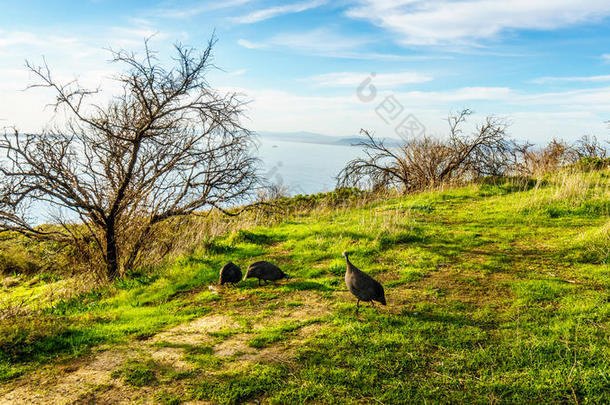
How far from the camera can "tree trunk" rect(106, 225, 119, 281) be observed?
388 inches

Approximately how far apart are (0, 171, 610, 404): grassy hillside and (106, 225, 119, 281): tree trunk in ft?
5.33

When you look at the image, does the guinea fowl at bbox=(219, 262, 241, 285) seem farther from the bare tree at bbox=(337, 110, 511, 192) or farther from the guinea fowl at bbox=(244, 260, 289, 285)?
the bare tree at bbox=(337, 110, 511, 192)

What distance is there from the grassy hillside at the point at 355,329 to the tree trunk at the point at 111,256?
1.62 metres

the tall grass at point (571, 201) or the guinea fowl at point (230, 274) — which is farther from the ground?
the tall grass at point (571, 201)

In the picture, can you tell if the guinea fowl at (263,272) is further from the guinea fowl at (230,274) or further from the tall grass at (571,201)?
the tall grass at (571,201)

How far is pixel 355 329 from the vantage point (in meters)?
4.70

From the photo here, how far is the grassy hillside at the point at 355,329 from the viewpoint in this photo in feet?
11.8

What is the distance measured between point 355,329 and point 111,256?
8.21 meters

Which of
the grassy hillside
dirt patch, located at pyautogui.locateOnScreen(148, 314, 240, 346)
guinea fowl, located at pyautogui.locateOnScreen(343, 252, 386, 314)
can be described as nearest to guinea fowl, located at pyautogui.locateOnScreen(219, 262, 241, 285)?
the grassy hillside


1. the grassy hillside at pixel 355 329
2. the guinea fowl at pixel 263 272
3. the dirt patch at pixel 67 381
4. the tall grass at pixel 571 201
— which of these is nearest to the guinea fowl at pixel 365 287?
the grassy hillside at pixel 355 329

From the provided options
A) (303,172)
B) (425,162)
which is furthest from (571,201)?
(303,172)

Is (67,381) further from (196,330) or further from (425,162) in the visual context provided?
(425,162)

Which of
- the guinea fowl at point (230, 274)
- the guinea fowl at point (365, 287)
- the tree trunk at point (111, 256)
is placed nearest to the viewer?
the guinea fowl at point (365, 287)

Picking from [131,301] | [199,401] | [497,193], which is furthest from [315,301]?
[497,193]
